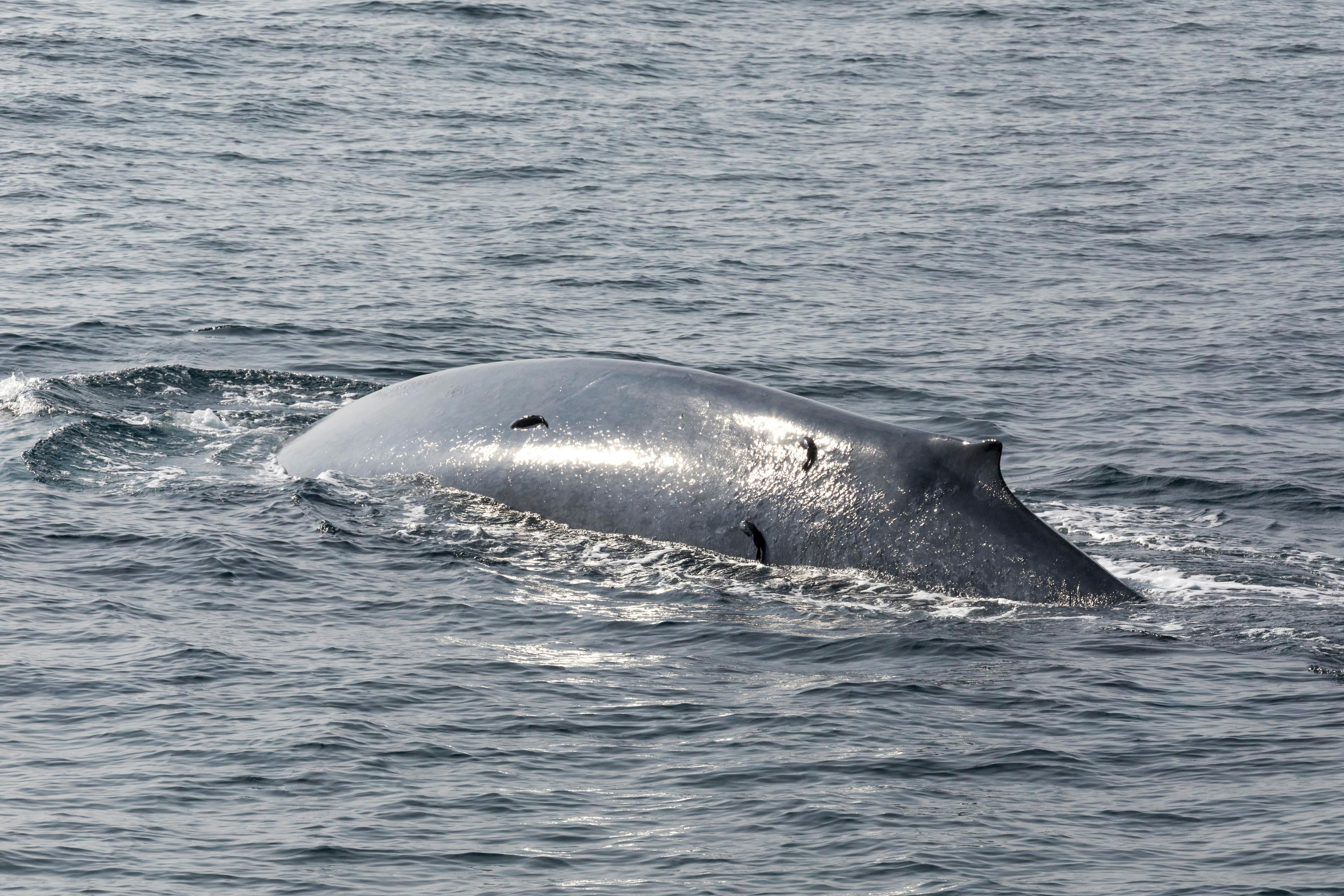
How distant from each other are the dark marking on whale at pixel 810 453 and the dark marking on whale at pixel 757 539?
64 cm

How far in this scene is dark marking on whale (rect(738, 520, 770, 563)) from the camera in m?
13.8

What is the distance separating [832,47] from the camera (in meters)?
52.8

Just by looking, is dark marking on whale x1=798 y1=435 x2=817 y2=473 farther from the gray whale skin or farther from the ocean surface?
the ocean surface

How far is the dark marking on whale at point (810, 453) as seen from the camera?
1355 cm

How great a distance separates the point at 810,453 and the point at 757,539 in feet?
2.68

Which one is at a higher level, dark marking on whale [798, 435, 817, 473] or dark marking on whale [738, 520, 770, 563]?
dark marking on whale [798, 435, 817, 473]

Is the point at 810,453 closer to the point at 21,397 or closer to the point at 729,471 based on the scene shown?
the point at 729,471

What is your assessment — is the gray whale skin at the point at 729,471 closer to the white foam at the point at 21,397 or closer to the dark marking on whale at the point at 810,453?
the dark marking on whale at the point at 810,453

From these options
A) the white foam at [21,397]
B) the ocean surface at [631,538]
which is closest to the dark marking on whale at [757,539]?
the ocean surface at [631,538]

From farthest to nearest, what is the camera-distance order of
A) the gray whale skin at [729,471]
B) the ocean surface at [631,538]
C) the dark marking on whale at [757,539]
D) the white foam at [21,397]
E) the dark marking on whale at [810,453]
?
the white foam at [21,397] < the dark marking on whale at [757,539] < the dark marking on whale at [810,453] < the gray whale skin at [729,471] < the ocean surface at [631,538]

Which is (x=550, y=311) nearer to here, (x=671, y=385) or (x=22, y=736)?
(x=671, y=385)

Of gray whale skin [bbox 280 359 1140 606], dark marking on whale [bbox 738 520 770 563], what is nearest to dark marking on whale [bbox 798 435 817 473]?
gray whale skin [bbox 280 359 1140 606]

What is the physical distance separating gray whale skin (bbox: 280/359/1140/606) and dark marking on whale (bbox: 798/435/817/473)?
18mm

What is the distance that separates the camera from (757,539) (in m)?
13.8
